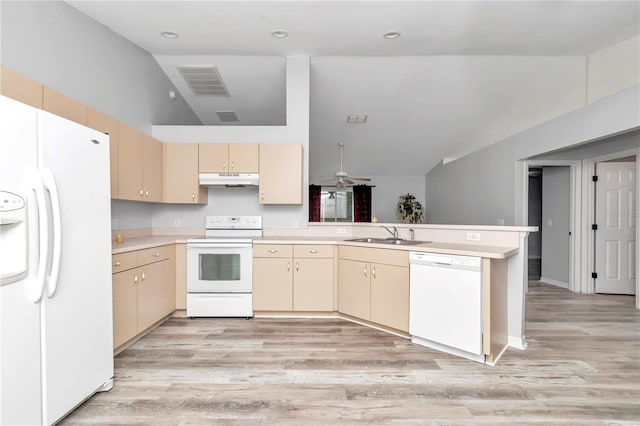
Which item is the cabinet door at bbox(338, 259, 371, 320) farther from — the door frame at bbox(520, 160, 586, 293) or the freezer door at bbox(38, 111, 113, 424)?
the door frame at bbox(520, 160, 586, 293)

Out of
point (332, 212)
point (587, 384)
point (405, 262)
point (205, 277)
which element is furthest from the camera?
point (332, 212)

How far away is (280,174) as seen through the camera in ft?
13.0

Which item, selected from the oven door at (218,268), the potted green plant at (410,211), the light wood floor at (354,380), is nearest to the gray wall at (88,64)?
the oven door at (218,268)

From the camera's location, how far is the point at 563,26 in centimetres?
342

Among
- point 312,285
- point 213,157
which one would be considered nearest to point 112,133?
point 213,157

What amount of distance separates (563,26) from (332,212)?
646 centimetres

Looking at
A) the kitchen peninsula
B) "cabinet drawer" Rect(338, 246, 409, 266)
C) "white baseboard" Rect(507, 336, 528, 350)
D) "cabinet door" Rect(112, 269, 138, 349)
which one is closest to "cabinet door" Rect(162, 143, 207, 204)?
the kitchen peninsula

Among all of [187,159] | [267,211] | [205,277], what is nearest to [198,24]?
[187,159]

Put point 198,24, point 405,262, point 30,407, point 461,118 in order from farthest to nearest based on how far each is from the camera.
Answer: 1. point 461,118
2. point 198,24
3. point 405,262
4. point 30,407

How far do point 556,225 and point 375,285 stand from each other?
166 inches

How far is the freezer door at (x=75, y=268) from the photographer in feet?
5.55

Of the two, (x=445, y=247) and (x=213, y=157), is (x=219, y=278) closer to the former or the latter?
(x=213, y=157)

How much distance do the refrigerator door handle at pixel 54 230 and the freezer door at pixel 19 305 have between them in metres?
0.07

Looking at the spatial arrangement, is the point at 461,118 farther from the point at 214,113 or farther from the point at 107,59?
the point at 107,59
